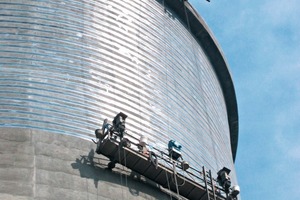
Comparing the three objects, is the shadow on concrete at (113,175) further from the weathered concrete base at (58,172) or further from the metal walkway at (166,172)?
→ the metal walkway at (166,172)

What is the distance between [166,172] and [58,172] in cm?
386

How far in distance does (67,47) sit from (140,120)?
3.77m

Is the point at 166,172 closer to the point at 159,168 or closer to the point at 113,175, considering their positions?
the point at 159,168

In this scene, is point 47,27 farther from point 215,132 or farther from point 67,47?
point 215,132

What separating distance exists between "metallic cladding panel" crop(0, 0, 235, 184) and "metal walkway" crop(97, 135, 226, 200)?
101 centimetres

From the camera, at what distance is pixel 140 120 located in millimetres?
27656

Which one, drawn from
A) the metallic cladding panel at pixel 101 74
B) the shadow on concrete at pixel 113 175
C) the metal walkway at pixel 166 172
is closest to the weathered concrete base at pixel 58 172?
the shadow on concrete at pixel 113 175

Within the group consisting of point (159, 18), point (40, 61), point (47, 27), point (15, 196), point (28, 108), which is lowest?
point (15, 196)

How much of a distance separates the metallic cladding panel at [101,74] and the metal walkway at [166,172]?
1.01m

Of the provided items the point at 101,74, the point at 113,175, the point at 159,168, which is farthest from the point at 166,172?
the point at 101,74

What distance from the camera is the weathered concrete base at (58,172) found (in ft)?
77.6

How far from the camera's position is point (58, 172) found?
24.4m

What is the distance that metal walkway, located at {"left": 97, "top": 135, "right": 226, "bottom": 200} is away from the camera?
2547cm

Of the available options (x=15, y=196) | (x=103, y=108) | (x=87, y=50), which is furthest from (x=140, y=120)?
(x=15, y=196)
